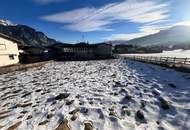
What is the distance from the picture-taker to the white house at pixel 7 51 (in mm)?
22828

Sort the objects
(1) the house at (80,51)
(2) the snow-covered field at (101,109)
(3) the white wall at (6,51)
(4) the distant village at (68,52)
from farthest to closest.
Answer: (1) the house at (80,51) < (4) the distant village at (68,52) < (3) the white wall at (6,51) < (2) the snow-covered field at (101,109)

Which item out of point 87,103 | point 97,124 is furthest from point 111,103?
point 97,124

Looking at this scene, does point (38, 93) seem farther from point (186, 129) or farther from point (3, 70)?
point (3, 70)

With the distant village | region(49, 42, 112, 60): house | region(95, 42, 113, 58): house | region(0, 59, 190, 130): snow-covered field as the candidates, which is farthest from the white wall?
region(95, 42, 113, 58): house

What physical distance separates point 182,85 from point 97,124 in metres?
8.59

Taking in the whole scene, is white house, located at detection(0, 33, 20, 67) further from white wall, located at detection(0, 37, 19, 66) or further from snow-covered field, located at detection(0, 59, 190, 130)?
snow-covered field, located at detection(0, 59, 190, 130)

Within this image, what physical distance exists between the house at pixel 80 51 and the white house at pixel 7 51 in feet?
59.3

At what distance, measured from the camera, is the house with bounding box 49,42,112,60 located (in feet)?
150

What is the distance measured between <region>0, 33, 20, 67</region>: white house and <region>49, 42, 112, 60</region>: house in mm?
18062

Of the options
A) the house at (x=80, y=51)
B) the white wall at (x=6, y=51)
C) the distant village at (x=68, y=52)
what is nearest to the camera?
the white wall at (x=6, y=51)

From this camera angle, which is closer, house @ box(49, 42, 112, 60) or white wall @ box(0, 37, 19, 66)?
white wall @ box(0, 37, 19, 66)

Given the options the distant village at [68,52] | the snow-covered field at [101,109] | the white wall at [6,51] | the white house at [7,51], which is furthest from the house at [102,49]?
the snow-covered field at [101,109]

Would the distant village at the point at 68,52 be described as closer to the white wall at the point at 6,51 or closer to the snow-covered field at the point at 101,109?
the white wall at the point at 6,51

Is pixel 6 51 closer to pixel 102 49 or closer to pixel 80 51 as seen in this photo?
pixel 80 51
